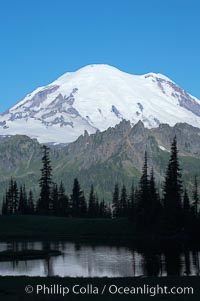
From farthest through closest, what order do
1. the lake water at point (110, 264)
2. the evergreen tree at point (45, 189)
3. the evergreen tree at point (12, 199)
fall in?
the evergreen tree at point (12, 199) → the evergreen tree at point (45, 189) → the lake water at point (110, 264)

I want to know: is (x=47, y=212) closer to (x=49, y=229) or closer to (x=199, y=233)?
(x=49, y=229)

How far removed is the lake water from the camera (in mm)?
57750

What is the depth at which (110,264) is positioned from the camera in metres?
66.2

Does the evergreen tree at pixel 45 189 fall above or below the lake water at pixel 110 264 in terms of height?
above

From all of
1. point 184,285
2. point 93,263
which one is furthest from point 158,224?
point 184,285

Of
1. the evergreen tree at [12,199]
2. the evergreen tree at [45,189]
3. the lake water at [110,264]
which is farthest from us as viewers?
the evergreen tree at [12,199]

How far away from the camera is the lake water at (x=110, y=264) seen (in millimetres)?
57750

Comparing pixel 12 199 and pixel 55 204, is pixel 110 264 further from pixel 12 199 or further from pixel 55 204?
pixel 12 199

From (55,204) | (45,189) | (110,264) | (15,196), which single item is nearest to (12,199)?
(15,196)

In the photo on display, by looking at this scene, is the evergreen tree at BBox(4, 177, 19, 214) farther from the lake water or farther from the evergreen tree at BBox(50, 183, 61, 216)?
the lake water

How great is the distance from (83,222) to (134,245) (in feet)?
107

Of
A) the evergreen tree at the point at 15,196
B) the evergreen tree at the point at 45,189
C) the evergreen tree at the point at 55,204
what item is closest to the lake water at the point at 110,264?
the evergreen tree at the point at 45,189

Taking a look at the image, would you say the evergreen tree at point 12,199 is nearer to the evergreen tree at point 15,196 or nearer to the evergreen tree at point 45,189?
the evergreen tree at point 15,196

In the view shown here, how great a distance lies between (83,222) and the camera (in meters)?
122
